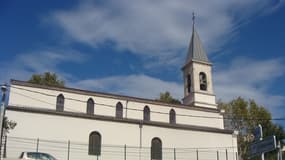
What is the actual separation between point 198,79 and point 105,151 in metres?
16.1

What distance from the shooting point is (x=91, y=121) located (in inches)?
1321

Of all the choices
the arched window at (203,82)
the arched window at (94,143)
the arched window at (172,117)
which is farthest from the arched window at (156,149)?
the arched window at (203,82)

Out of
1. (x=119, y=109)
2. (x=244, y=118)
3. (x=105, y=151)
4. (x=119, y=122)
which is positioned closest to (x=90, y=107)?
(x=119, y=109)

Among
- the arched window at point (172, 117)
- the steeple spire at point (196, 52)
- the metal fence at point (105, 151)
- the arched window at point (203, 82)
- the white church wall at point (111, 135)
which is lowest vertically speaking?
the metal fence at point (105, 151)

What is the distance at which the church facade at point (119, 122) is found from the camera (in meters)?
31.5

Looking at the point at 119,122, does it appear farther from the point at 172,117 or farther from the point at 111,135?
the point at 172,117

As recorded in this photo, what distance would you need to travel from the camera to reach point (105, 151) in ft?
109

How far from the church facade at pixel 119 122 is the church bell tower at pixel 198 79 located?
0.13 metres

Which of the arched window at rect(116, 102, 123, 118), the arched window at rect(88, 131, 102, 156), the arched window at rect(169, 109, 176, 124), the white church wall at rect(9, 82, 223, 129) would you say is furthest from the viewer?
the arched window at rect(169, 109, 176, 124)

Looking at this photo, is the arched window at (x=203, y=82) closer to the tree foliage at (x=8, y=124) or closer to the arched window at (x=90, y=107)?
the arched window at (x=90, y=107)

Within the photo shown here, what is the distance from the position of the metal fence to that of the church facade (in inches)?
3.5

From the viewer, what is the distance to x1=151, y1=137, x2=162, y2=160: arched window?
35281mm

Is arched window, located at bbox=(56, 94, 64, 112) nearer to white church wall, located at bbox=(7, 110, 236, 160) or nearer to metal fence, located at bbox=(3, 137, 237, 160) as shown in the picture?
white church wall, located at bbox=(7, 110, 236, 160)

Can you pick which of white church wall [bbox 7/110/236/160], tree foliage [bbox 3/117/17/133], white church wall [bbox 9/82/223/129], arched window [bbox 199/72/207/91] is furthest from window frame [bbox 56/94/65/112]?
arched window [bbox 199/72/207/91]
